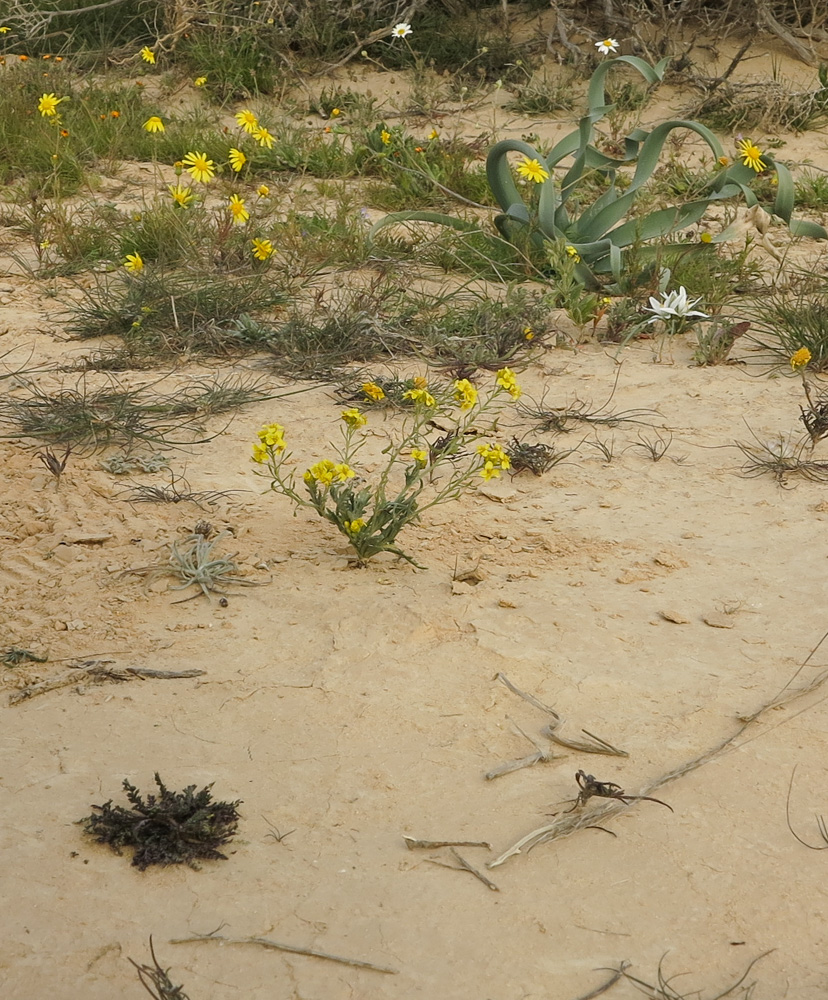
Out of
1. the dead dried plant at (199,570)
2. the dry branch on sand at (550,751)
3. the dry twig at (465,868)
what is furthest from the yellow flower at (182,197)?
the dry twig at (465,868)

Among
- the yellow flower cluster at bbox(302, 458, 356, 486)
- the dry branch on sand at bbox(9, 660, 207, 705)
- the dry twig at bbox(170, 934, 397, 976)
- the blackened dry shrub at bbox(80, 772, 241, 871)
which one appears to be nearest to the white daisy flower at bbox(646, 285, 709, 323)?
the yellow flower cluster at bbox(302, 458, 356, 486)

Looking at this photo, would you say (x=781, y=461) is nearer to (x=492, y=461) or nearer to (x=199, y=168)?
(x=492, y=461)

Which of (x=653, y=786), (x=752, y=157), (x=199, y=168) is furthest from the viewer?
(x=199, y=168)

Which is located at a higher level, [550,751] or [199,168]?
[199,168]

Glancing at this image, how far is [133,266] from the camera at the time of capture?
450 centimetres

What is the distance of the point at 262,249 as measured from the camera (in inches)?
182

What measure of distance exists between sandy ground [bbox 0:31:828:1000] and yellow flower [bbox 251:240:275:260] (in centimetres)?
139

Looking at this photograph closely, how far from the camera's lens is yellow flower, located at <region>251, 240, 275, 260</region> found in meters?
4.60

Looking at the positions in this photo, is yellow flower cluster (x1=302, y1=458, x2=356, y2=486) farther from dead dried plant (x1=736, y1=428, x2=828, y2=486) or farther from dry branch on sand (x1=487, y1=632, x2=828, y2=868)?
dead dried plant (x1=736, y1=428, x2=828, y2=486)

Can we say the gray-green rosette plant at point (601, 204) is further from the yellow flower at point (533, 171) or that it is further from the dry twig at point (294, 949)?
the dry twig at point (294, 949)

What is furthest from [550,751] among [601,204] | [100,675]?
[601,204]

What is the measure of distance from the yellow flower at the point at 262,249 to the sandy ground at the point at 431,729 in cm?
139

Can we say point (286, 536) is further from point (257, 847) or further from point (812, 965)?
point (812, 965)

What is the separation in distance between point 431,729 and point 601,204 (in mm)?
3242
